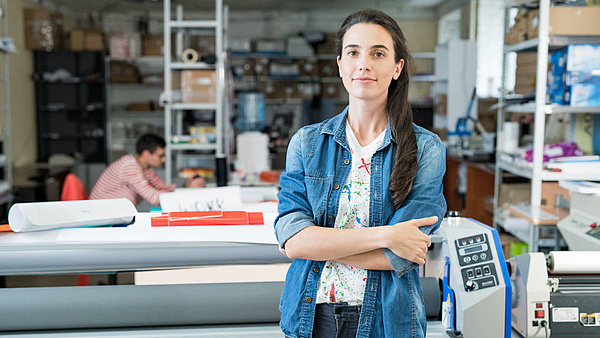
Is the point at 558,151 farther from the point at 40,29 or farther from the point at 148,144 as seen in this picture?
the point at 40,29

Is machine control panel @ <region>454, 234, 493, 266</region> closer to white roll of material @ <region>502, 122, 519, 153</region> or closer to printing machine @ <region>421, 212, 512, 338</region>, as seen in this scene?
printing machine @ <region>421, 212, 512, 338</region>

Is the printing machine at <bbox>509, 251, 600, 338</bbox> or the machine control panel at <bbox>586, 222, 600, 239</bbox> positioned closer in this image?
the printing machine at <bbox>509, 251, 600, 338</bbox>

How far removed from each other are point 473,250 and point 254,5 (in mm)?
8827

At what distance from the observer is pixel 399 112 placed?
121 centimetres

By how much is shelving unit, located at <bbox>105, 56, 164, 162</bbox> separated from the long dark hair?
812 cm

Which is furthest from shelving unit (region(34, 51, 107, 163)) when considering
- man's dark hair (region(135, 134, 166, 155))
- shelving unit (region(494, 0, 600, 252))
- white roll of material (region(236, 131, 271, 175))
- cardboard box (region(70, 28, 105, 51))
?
shelving unit (region(494, 0, 600, 252))

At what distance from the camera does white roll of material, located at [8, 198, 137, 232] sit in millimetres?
1492

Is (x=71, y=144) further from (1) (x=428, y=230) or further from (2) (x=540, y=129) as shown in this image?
(1) (x=428, y=230)

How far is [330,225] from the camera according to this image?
1188mm

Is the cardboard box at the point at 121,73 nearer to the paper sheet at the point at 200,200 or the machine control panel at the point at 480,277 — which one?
the paper sheet at the point at 200,200

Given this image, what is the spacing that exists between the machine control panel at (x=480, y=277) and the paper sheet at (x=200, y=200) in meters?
0.98

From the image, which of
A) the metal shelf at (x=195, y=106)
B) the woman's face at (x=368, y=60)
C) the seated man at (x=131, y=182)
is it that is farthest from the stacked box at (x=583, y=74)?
the metal shelf at (x=195, y=106)

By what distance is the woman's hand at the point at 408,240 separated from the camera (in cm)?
109

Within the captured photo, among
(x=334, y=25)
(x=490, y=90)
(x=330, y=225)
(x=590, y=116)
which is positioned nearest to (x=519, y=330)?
(x=330, y=225)
